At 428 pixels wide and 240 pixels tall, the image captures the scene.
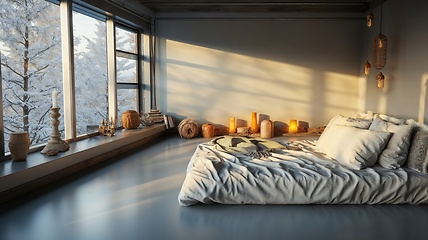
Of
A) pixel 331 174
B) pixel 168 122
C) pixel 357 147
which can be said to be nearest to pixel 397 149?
pixel 357 147

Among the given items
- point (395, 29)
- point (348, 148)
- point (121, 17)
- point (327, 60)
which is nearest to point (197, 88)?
point (121, 17)

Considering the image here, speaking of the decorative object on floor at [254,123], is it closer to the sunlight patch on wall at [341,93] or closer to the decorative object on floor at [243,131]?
the decorative object on floor at [243,131]

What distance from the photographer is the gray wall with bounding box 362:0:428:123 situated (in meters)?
4.54

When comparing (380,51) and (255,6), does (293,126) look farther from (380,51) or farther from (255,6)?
(255,6)

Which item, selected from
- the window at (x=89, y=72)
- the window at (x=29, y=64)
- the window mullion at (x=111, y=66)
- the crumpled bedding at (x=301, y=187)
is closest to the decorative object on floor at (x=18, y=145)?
the window at (x=29, y=64)

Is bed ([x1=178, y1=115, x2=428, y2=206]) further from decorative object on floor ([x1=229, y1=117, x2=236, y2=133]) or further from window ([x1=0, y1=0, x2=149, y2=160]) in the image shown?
decorative object on floor ([x1=229, y1=117, x2=236, y2=133])

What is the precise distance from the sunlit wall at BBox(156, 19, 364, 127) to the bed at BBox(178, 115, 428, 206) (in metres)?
3.47

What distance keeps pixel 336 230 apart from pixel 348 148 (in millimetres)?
1164

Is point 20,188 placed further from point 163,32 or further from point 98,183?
point 163,32

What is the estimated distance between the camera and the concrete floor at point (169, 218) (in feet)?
8.39

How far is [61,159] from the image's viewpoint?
384cm

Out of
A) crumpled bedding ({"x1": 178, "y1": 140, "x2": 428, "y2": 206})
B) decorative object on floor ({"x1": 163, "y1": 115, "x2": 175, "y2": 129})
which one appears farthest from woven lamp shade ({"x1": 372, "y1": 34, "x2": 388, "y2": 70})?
decorative object on floor ({"x1": 163, "y1": 115, "x2": 175, "y2": 129})

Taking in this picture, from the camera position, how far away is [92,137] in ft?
17.0

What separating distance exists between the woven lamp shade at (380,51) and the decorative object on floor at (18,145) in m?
4.88
